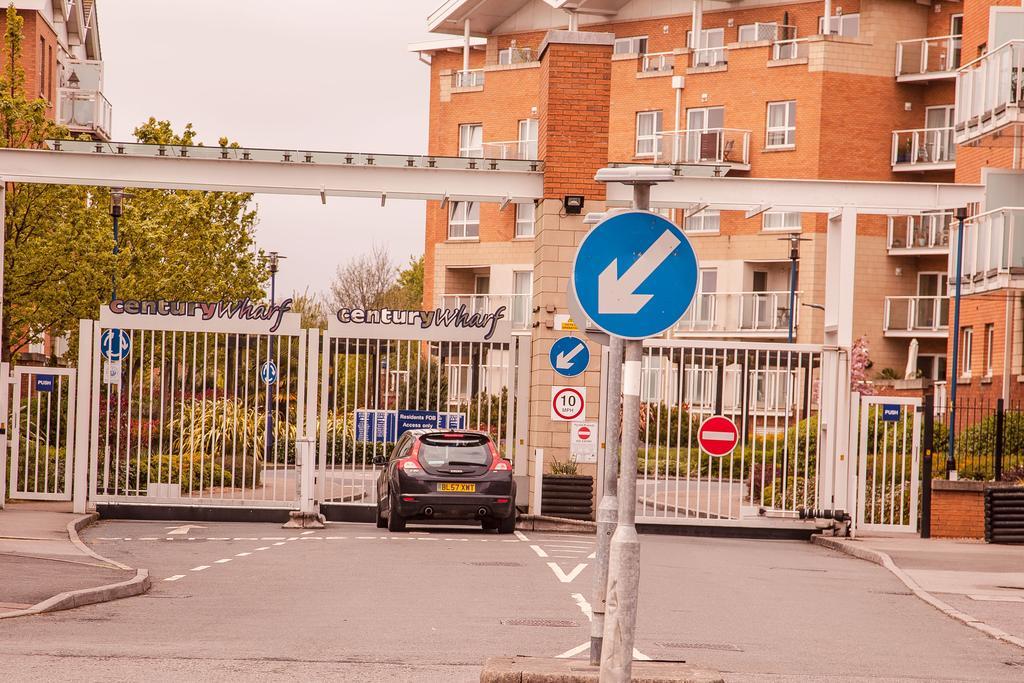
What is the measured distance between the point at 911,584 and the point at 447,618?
6.96 m

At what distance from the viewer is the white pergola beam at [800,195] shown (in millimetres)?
25531

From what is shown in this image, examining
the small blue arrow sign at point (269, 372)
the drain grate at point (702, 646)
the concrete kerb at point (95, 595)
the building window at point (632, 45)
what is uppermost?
the building window at point (632, 45)

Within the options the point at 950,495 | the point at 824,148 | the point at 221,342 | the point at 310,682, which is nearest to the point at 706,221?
the point at 824,148

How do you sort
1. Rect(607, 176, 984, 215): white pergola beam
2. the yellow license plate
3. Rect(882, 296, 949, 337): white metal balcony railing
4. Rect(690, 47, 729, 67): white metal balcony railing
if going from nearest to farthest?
the yellow license plate
Rect(607, 176, 984, 215): white pergola beam
Rect(882, 296, 949, 337): white metal balcony railing
Rect(690, 47, 729, 67): white metal balcony railing

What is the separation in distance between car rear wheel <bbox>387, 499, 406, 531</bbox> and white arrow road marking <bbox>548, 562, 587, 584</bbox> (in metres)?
4.50

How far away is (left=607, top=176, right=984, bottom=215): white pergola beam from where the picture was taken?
25531 millimetres

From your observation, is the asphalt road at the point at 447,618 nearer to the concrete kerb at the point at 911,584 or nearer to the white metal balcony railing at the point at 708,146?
the concrete kerb at the point at 911,584

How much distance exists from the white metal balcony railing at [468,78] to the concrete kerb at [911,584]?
3899cm

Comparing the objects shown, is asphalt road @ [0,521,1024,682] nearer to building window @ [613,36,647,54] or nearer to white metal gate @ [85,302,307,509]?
white metal gate @ [85,302,307,509]

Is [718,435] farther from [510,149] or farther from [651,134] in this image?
[510,149]

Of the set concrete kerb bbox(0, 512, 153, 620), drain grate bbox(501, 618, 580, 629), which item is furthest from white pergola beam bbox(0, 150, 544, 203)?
drain grate bbox(501, 618, 580, 629)

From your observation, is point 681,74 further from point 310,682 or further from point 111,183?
point 310,682

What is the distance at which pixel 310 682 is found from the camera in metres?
9.41

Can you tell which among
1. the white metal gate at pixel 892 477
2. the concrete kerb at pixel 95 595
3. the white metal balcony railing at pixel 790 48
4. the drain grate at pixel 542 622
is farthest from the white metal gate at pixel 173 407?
the white metal balcony railing at pixel 790 48
